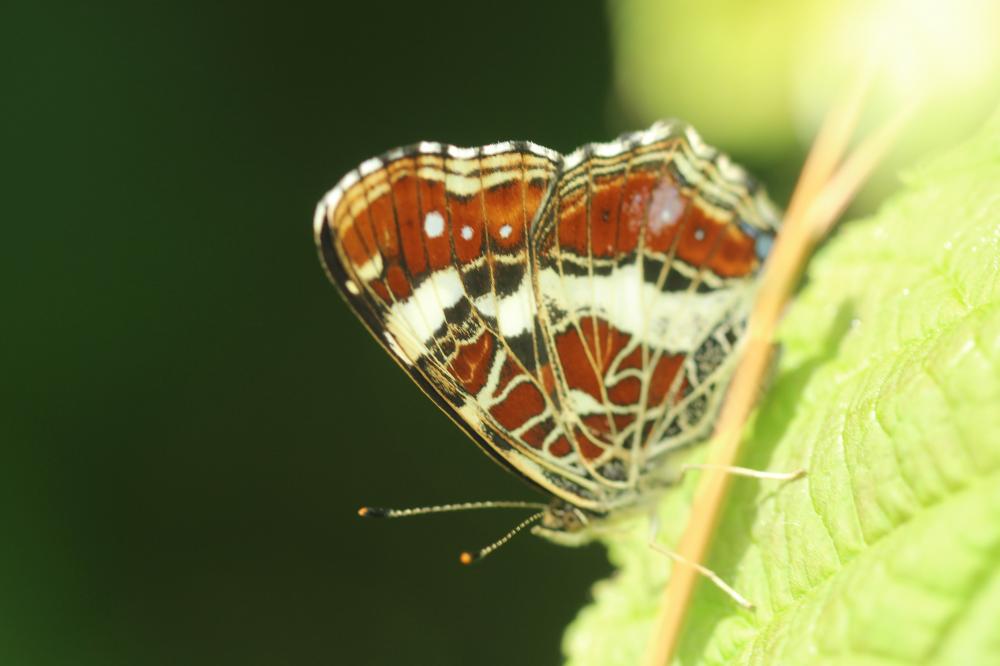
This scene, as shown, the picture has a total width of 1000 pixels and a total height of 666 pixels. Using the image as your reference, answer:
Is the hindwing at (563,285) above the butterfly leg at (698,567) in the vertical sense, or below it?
above

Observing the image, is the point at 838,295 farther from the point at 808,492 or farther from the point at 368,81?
the point at 368,81

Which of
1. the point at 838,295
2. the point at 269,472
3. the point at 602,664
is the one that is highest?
the point at 838,295

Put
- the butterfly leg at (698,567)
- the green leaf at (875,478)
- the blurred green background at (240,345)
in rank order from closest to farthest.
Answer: the green leaf at (875,478) → the butterfly leg at (698,567) → the blurred green background at (240,345)

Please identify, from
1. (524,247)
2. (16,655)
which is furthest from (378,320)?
(16,655)

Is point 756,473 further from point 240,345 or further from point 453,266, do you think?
point 240,345

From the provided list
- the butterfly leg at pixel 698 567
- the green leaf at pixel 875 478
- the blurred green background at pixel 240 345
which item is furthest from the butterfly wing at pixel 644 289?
the blurred green background at pixel 240 345

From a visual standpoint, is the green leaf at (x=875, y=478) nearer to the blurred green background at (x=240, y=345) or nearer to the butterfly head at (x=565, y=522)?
the butterfly head at (x=565, y=522)

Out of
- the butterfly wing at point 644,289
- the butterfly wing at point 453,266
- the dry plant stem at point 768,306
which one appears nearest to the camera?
the dry plant stem at point 768,306

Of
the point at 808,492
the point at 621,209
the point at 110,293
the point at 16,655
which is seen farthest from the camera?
the point at 110,293

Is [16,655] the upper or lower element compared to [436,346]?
lower
